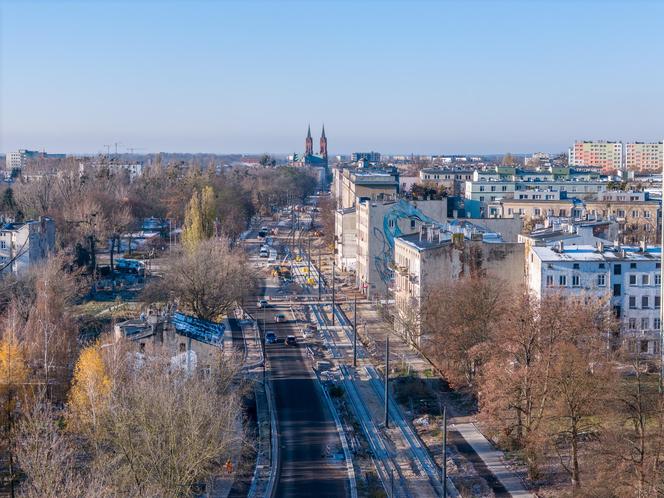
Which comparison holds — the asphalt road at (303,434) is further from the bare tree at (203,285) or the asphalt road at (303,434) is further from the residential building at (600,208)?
the residential building at (600,208)

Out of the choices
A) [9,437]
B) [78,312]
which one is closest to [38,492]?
[9,437]

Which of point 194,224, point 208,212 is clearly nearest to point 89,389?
point 194,224

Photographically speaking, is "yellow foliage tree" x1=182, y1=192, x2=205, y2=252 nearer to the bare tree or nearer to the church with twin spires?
the bare tree

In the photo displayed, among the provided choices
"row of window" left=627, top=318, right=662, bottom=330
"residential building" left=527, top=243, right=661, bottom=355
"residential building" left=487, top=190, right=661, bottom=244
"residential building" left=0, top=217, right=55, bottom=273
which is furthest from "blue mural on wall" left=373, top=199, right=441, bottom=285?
"residential building" left=0, top=217, right=55, bottom=273

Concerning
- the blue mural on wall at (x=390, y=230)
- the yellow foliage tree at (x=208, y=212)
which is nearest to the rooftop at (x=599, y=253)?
the blue mural on wall at (x=390, y=230)

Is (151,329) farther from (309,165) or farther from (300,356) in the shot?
(309,165)

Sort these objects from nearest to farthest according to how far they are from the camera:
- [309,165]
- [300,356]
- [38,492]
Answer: [38,492] < [300,356] < [309,165]
